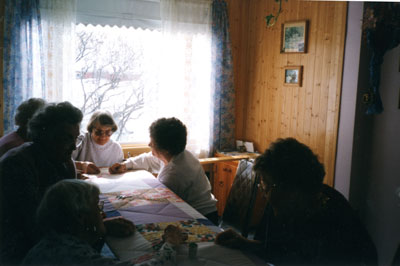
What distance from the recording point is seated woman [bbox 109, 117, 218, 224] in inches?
85.0

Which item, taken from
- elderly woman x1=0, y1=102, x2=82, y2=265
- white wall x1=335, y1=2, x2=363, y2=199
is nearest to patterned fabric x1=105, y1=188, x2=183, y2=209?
elderly woman x1=0, y1=102, x2=82, y2=265

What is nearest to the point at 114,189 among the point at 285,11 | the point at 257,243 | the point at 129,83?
the point at 257,243

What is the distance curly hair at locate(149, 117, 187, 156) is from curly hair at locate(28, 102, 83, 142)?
2.01 feet

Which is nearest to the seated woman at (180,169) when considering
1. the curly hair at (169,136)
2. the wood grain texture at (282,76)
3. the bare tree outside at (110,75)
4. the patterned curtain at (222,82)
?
the curly hair at (169,136)

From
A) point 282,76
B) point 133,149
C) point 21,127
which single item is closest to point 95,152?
point 21,127

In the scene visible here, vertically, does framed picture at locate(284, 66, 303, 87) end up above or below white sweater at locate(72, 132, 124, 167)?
above

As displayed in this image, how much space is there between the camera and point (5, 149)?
2.20m

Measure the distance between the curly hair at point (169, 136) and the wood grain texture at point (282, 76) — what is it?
163 cm

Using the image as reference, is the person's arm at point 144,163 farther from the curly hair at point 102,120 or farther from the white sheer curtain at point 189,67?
the white sheer curtain at point 189,67

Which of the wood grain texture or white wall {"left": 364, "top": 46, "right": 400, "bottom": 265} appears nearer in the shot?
white wall {"left": 364, "top": 46, "right": 400, "bottom": 265}

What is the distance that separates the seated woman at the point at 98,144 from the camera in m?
2.87

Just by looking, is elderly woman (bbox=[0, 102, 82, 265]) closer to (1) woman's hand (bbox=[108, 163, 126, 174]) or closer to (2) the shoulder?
(2) the shoulder

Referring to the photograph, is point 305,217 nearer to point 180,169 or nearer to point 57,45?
point 180,169

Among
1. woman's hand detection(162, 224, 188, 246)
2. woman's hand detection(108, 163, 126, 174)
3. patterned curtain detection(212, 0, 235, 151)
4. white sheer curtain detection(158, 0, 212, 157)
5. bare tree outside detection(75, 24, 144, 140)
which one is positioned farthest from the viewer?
patterned curtain detection(212, 0, 235, 151)
